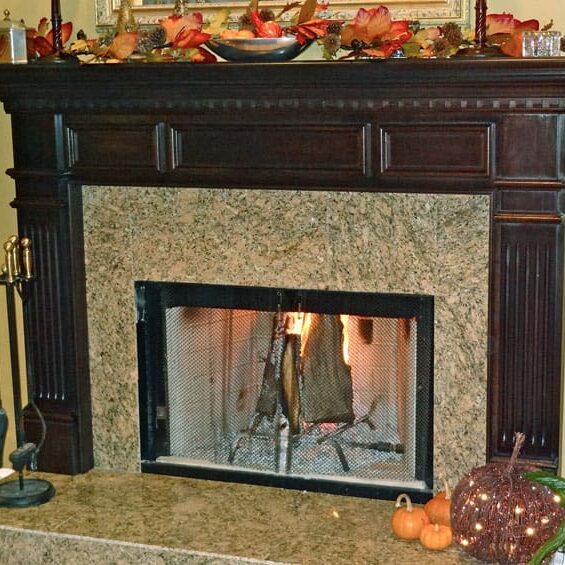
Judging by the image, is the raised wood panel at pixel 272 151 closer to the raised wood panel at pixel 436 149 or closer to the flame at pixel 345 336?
the raised wood panel at pixel 436 149

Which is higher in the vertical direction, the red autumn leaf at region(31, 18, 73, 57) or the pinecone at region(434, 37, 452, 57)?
the red autumn leaf at region(31, 18, 73, 57)

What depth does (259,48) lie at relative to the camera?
3.01m

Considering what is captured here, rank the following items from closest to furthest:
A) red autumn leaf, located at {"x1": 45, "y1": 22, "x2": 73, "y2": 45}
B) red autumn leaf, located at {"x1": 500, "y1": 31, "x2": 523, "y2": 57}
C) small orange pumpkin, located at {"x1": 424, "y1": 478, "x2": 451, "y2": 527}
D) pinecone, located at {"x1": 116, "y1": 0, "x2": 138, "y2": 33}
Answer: red autumn leaf, located at {"x1": 500, "y1": 31, "x2": 523, "y2": 57} < small orange pumpkin, located at {"x1": 424, "y1": 478, "x2": 451, "y2": 527} < pinecone, located at {"x1": 116, "y1": 0, "x2": 138, "y2": 33} < red autumn leaf, located at {"x1": 45, "y1": 22, "x2": 73, "y2": 45}

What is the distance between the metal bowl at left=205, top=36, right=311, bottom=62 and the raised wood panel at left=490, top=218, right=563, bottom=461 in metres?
0.72

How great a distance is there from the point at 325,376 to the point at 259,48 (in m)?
1.00

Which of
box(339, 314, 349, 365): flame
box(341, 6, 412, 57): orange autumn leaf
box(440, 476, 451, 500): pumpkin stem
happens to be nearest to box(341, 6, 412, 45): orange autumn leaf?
box(341, 6, 412, 57): orange autumn leaf

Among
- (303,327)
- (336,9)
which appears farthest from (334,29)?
(303,327)

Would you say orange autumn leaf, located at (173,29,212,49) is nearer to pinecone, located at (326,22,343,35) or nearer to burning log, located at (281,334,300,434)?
pinecone, located at (326,22,343,35)

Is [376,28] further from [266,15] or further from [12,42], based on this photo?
[12,42]

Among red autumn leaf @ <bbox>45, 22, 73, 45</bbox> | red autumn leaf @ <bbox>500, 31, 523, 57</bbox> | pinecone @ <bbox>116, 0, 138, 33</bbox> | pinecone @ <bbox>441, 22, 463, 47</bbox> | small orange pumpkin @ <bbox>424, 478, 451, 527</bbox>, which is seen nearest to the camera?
red autumn leaf @ <bbox>500, 31, 523, 57</bbox>

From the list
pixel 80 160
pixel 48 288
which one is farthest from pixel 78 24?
pixel 48 288

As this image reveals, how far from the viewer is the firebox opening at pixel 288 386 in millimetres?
3289

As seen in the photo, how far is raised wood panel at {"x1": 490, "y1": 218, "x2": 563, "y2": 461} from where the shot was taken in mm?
2969

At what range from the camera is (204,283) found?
11.0 feet
